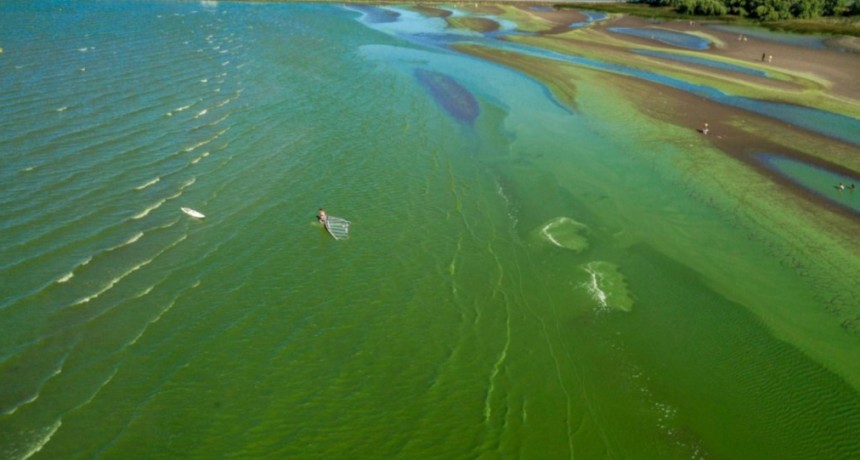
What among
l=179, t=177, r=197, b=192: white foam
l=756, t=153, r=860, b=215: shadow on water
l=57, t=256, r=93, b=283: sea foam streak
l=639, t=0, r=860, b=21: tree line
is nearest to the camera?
l=57, t=256, r=93, b=283: sea foam streak

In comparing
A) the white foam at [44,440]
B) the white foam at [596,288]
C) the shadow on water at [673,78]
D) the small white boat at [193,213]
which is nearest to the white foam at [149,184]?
the small white boat at [193,213]

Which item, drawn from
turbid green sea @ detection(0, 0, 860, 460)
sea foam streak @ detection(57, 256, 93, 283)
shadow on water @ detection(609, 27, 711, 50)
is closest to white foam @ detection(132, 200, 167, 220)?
turbid green sea @ detection(0, 0, 860, 460)

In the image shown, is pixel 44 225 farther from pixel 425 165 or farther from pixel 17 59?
pixel 17 59

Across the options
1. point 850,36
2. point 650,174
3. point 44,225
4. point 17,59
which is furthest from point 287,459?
point 850,36

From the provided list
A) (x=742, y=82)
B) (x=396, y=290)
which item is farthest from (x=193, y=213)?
(x=742, y=82)

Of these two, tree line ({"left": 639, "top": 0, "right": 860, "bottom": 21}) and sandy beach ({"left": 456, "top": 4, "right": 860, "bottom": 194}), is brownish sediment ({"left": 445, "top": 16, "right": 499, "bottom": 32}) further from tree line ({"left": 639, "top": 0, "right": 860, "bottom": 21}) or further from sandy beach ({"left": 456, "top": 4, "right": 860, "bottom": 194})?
tree line ({"left": 639, "top": 0, "right": 860, "bottom": 21})

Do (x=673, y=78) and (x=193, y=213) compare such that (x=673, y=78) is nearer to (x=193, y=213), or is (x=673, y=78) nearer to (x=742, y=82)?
(x=742, y=82)
